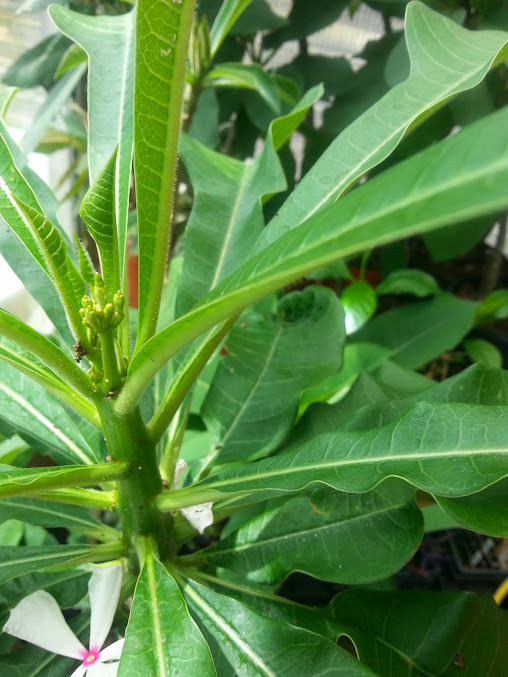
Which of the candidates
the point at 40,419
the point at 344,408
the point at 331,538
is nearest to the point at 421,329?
the point at 344,408

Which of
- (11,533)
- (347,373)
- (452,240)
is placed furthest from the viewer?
(452,240)

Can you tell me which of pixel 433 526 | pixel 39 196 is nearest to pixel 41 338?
pixel 39 196

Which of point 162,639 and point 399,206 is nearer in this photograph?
point 399,206

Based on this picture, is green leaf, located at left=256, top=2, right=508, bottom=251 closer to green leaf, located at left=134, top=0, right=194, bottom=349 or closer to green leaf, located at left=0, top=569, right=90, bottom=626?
green leaf, located at left=134, top=0, right=194, bottom=349

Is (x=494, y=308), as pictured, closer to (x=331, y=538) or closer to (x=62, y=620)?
(x=331, y=538)

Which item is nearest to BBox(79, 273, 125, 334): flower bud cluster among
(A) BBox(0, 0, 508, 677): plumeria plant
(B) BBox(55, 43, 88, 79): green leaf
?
(A) BBox(0, 0, 508, 677): plumeria plant

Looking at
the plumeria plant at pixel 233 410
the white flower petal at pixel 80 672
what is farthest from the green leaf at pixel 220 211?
the white flower petal at pixel 80 672

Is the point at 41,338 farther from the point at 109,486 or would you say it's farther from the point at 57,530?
the point at 57,530
